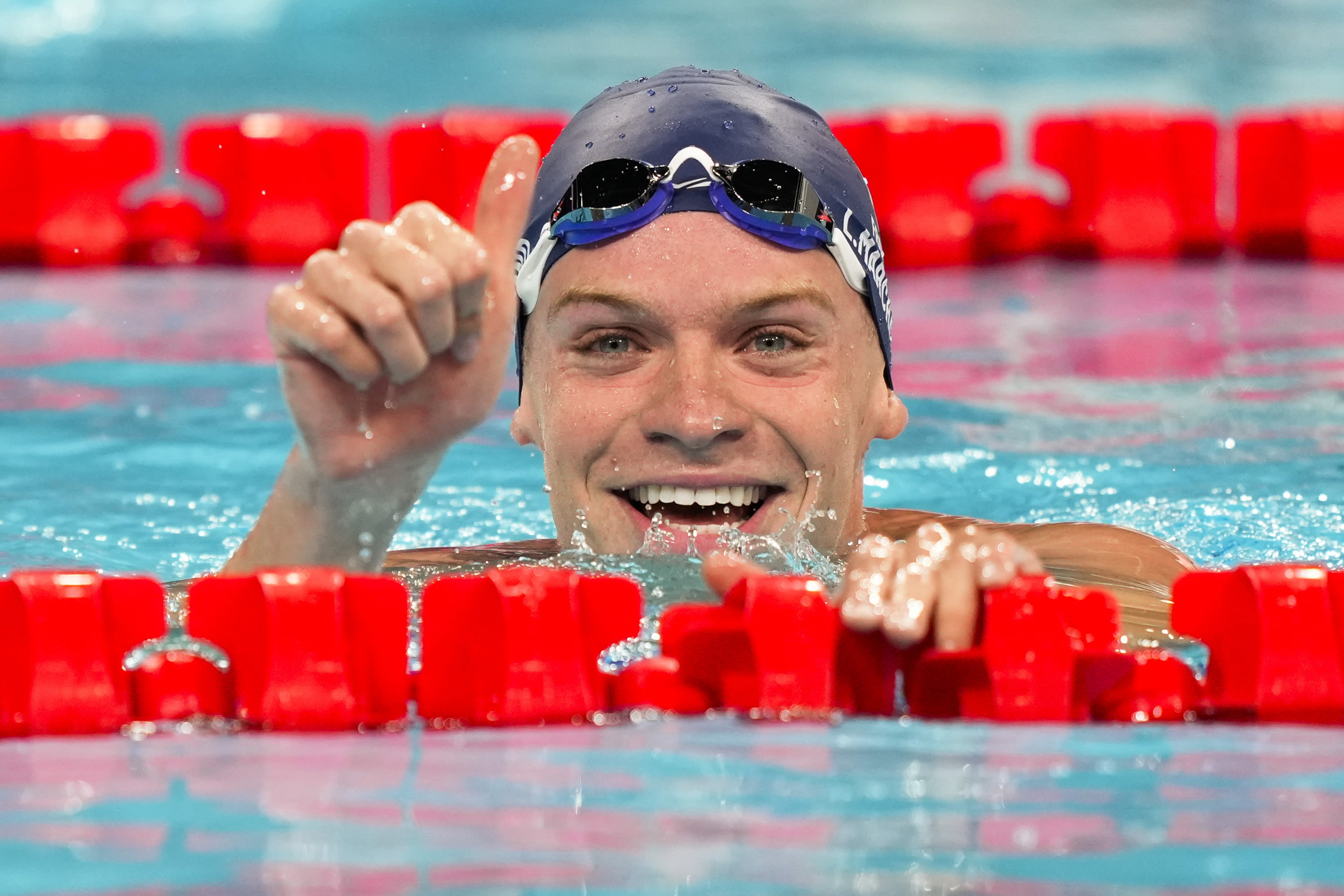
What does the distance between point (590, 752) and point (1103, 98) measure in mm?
12985

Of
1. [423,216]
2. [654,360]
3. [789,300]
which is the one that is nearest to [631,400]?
[654,360]

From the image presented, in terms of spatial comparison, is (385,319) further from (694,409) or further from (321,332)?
(694,409)

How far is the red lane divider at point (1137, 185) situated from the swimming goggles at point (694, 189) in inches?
277

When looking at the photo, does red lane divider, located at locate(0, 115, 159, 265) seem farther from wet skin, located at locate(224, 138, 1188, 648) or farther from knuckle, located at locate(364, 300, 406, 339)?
→ knuckle, located at locate(364, 300, 406, 339)

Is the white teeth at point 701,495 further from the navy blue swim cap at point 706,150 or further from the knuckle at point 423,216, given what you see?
the knuckle at point 423,216

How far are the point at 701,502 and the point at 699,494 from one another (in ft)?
0.04

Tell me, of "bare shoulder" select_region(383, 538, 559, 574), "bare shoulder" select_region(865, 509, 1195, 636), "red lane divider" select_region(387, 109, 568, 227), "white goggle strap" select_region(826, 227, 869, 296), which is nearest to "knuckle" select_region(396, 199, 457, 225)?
"white goggle strap" select_region(826, 227, 869, 296)

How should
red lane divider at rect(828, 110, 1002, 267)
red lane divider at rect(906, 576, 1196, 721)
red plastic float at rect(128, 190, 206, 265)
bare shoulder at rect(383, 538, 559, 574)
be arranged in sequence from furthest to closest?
red plastic float at rect(128, 190, 206, 265) < red lane divider at rect(828, 110, 1002, 267) < bare shoulder at rect(383, 538, 559, 574) < red lane divider at rect(906, 576, 1196, 721)

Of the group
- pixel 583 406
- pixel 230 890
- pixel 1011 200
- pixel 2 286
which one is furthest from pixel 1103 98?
pixel 230 890

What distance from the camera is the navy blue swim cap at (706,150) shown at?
2.80m

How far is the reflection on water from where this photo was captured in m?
1.44

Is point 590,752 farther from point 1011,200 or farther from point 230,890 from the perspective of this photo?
point 1011,200

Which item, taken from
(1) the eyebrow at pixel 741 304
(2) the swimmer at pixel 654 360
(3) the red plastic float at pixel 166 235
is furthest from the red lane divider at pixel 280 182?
(1) the eyebrow at pixel 741 304

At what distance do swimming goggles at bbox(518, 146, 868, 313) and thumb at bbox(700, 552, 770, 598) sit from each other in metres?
0.71
